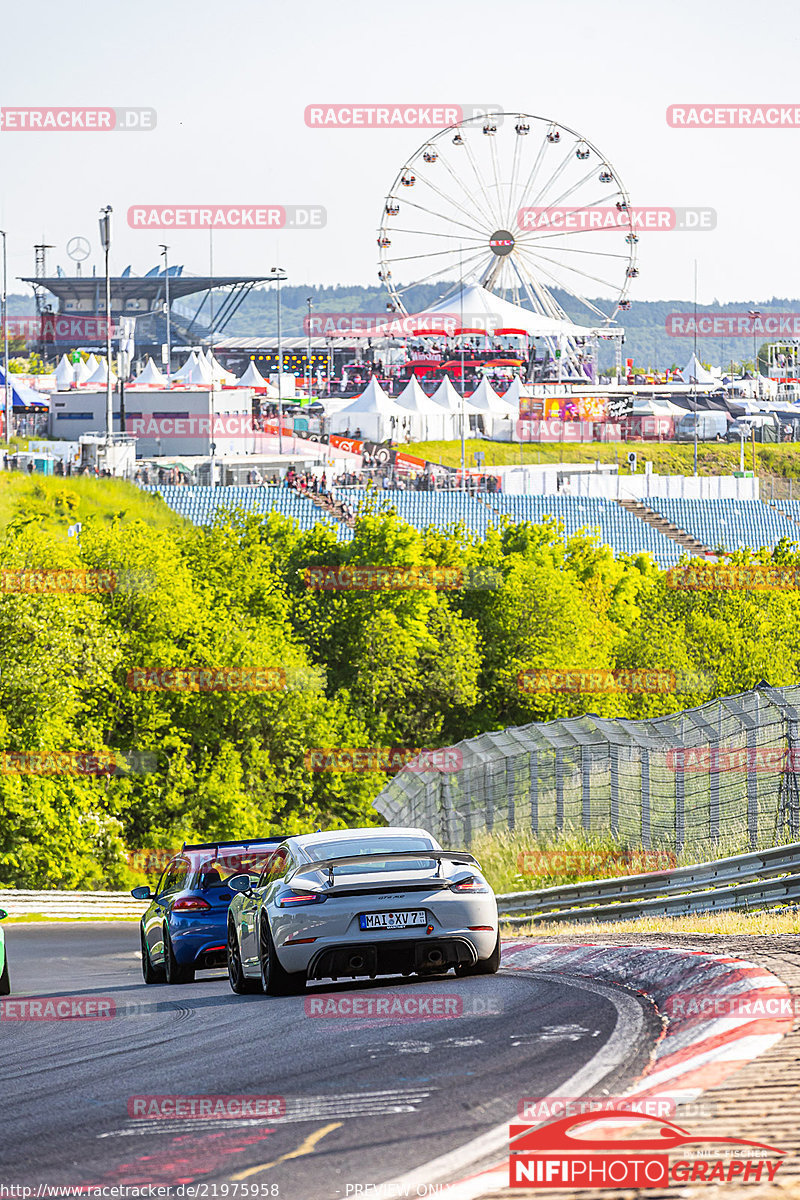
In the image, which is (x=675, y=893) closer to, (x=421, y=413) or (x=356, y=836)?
(x=356, y=836)

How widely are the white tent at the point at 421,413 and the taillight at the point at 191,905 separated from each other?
285ft

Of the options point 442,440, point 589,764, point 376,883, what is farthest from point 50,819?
point 442,440

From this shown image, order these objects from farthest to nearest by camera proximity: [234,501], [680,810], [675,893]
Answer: [234,501] → [680,810] → [675,893]

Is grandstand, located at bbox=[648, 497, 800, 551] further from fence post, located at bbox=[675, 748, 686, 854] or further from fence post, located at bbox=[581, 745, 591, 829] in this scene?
fence post, located at bbox=[675, 748, 686, 854]

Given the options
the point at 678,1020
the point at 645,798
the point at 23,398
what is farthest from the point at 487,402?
the point at 678,1020

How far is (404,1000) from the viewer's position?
955 cm

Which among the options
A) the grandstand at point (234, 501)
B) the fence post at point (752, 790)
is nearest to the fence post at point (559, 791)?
the fence post at point (752, 790)

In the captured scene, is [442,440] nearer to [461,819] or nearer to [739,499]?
[739,499]

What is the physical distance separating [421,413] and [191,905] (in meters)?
87.7

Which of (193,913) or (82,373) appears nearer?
(193,913)

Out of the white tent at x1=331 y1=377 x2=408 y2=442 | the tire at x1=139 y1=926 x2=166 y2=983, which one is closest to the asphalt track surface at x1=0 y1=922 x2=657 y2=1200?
the tire at x1=139 y1=926 x2=166 y2=983

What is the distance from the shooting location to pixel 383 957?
9938 mm

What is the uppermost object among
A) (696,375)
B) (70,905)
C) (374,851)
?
(696,375)

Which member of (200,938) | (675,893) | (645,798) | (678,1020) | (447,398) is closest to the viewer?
(678,1020)
